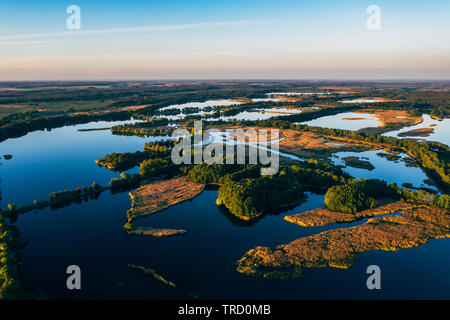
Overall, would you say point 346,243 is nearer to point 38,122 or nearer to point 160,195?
point 160,195

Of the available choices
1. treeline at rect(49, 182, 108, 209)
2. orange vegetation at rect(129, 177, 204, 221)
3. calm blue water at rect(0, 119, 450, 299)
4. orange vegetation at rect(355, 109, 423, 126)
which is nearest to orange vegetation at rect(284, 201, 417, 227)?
calm blue water at rect(0, 119, 450, 299)

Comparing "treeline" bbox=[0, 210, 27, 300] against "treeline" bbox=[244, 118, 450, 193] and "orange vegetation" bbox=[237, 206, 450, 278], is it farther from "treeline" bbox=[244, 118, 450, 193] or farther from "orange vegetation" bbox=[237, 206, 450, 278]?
"treeline" bbox=[244, 118, 450, 193]

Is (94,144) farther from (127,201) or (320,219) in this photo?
(320,219)

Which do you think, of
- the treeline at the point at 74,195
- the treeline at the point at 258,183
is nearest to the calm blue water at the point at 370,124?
the treeline at the point at 258,183

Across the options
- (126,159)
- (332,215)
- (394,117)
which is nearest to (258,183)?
(332,215)

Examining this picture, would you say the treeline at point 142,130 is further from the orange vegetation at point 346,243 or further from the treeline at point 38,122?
the orange vegetation at point 346,243
